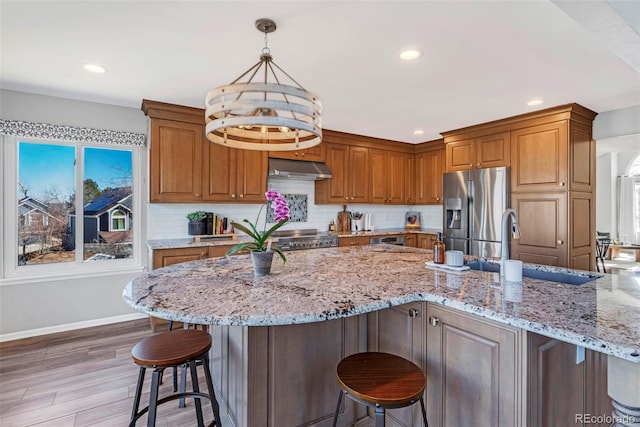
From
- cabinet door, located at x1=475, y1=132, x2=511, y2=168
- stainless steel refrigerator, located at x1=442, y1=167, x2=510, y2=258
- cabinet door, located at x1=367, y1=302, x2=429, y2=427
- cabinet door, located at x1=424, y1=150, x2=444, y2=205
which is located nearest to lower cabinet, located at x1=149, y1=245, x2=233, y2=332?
cabinet door, located at x1=367, y1=302, x2=429, y2=427

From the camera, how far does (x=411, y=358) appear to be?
63.2 inches

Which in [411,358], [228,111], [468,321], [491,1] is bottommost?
[411,358]

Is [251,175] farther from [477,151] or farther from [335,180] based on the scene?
[477,151]

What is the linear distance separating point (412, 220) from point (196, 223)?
12.9ft

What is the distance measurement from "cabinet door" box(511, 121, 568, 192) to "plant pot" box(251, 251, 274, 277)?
11.3 feet

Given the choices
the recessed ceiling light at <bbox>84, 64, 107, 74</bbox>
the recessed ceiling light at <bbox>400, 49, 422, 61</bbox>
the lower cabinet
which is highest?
the recessed ceiling light at <bbox>84, 64, 107, 74</bbox>

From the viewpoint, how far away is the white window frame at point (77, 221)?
3180mm

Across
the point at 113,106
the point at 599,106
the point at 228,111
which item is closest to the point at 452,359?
the point at 228,111

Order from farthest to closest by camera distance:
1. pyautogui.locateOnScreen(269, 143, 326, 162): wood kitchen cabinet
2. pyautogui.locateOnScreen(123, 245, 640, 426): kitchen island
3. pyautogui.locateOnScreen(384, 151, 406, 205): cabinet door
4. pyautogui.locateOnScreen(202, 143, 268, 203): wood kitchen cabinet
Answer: pyautogui.locateOnScreen(384, 151, 406, 205): cabinet door → pyautogui.locateOnScreen(269, 143, 326, 162): wood kitchen cabinet → pyautogui.locateOnScreen(202, 143, 268, 203): wood kitchen cabinet → pyautogui.locateOnScreen(123, 245, 640, 426): kitchen island

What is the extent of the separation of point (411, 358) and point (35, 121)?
410cm

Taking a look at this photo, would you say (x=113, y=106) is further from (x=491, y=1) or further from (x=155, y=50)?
(x=491, y=1)

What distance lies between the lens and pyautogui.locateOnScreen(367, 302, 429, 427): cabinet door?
1.57 metres

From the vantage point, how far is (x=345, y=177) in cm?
502

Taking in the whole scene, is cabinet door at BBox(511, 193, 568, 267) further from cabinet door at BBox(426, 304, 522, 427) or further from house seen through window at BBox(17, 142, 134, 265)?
house seen through window at BBox(17, 142, 134, 265)
